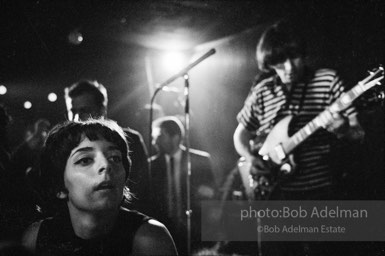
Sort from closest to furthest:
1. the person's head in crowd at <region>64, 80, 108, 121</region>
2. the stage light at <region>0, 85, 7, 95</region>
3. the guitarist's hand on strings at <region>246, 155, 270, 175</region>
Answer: the person's head in crowd at <region>64, 80, 108, 121</region>
the guitarist's hand on strings at <region>246, 155, 270, 175</region>
the stage light at <region>0, 85, 7, 95</region>

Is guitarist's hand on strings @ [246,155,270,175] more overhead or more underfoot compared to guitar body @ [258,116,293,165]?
more underfoot

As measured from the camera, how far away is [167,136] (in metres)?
3.42

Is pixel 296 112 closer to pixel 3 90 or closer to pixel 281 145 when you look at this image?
pixel 281 145

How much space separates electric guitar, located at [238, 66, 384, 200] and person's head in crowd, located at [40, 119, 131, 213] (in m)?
1.29

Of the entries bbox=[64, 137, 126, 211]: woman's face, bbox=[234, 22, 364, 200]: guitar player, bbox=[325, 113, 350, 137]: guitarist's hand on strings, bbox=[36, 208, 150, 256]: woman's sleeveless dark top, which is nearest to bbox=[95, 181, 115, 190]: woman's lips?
bbox=[64, 137, 126, 211]: woman's face

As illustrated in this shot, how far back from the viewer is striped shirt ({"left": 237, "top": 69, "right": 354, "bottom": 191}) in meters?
2.23

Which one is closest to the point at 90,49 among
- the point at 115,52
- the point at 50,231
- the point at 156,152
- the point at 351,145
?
the point at 115,52

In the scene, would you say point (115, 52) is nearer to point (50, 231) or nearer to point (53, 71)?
point (53, 71)

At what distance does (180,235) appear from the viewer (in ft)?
10.2

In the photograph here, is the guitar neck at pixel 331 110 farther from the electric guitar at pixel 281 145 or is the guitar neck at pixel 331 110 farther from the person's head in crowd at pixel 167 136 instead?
the person's head in crowd at pixel 167 136

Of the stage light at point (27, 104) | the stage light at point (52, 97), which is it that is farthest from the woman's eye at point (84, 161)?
the stage light at point (52, 97)

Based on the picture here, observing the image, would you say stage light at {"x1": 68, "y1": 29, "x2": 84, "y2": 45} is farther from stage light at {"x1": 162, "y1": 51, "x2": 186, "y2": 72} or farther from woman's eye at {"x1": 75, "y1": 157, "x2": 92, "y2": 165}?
woman's eye at {"x1": 75, "y1": 157, "x2": 92, "y2": 165}

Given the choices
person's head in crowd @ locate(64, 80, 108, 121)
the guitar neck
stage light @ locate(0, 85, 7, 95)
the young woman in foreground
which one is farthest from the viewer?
stage light @ locate(0, 85, 7, 95)

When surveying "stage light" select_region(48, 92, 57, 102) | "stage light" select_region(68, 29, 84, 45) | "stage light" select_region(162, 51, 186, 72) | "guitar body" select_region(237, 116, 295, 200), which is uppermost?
"stage light" select_region(162, 51, 186, 72)
